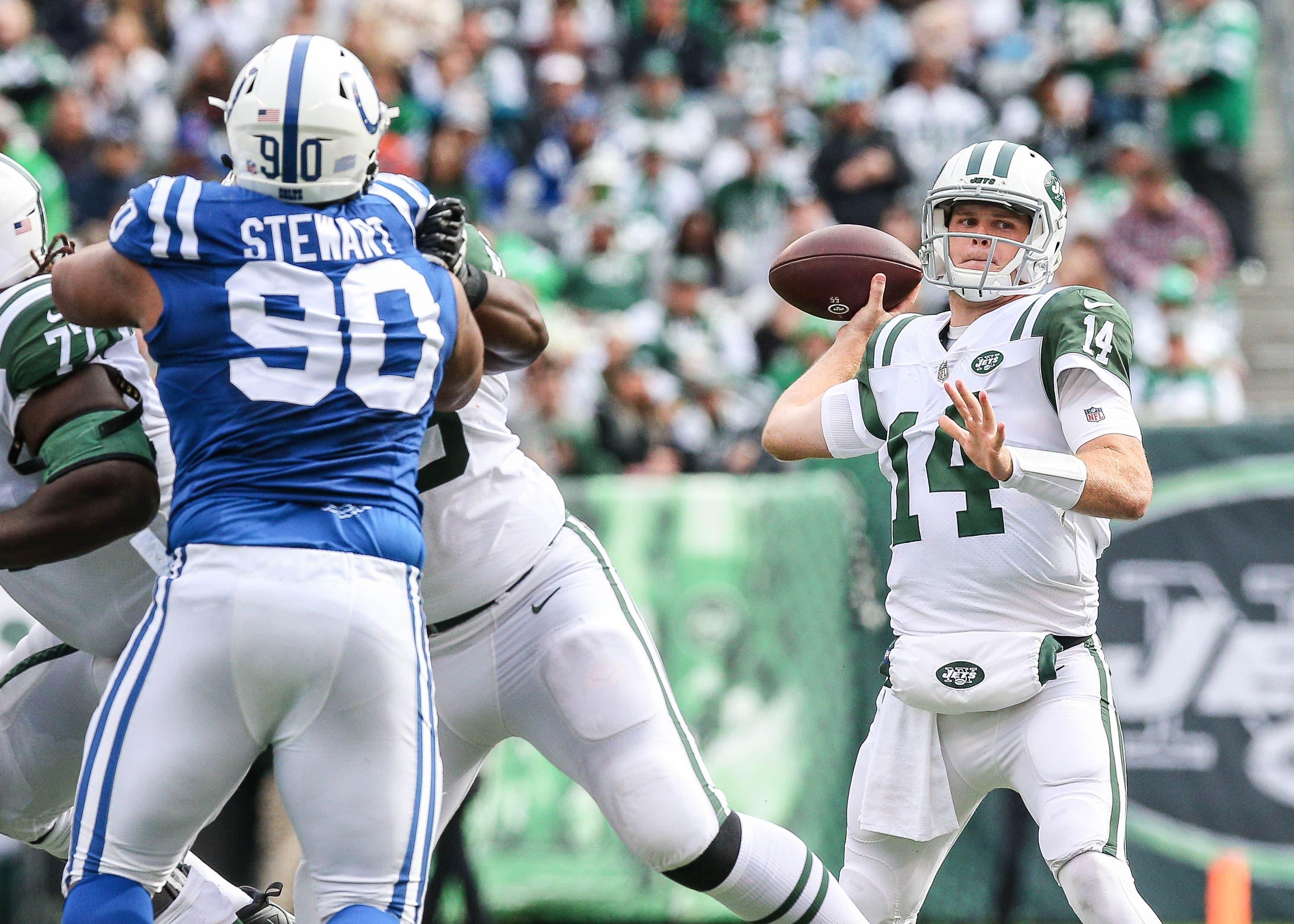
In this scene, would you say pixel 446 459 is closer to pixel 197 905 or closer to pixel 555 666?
pixel 555 666

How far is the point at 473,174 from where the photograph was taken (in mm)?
10625

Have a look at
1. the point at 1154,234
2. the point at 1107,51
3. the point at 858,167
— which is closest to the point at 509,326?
the point at 858,167

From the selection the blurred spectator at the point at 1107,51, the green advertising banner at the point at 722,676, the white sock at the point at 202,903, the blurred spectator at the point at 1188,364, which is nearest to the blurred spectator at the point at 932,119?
the blurred spectator at the point at 1107,51

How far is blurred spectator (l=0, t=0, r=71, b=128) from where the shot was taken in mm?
10648

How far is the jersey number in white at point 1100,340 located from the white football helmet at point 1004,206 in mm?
321

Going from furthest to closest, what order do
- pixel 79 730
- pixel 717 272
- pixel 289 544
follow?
1. pixel 717 272
2. pixel 79 730
3. pixel 289 544

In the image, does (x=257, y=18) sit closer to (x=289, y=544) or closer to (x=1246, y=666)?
(x=1246, y=666)

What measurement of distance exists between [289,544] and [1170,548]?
15.9 ft

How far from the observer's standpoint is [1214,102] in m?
10.8

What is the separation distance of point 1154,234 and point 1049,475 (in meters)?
6.82

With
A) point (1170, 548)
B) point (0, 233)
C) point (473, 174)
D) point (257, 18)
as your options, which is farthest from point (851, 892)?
point (257, 18)

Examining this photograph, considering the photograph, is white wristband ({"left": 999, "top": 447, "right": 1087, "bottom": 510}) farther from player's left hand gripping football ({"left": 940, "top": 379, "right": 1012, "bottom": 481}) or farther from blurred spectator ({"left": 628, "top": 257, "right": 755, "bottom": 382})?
blurred spectator ({"left": 628, "top": 257, "right": 755, "bottom": 382})

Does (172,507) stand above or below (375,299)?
below

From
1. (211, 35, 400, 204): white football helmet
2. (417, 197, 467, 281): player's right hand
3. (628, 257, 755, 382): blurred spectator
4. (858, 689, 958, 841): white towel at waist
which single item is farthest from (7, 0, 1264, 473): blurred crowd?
(211, 35, 400, 204): white football helmet
